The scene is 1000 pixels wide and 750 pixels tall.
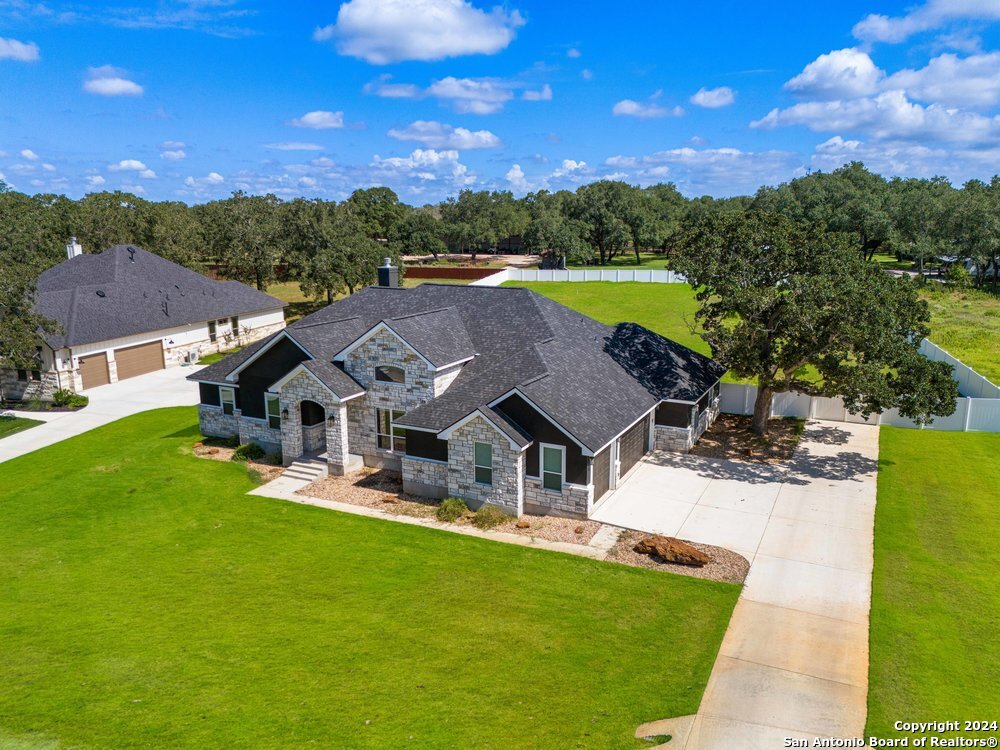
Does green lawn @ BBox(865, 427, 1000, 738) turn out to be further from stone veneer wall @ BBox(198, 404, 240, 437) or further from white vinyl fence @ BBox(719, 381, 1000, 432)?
stone veneer wall @ BBox(198, 404, 240, 437)

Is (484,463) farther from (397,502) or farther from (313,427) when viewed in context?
(313,427)

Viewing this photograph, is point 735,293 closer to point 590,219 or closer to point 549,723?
point 549,723

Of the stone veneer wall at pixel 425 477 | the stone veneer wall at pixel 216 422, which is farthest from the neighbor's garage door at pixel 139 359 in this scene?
the stone veneer wall at pixel 425 477

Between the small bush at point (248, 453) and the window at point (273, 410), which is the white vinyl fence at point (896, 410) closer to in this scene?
the window at point (273, 410)

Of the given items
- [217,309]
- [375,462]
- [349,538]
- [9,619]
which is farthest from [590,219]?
[9,619]

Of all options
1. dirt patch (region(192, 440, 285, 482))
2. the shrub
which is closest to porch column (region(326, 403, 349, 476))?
dirt patch (region(192, 440, 285, 482))
